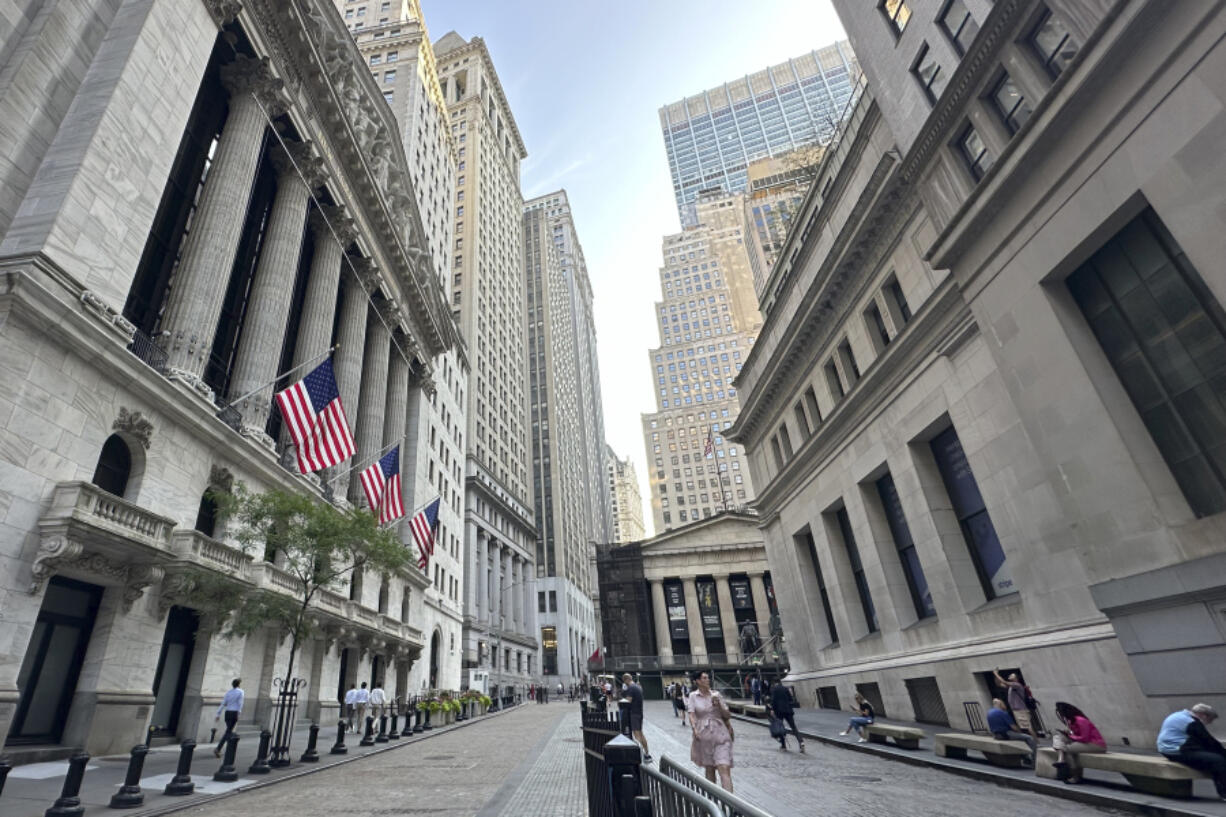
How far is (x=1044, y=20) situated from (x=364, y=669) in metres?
40.3

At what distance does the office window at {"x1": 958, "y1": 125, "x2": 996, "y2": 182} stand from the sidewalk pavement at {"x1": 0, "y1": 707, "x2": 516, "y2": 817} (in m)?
23.7

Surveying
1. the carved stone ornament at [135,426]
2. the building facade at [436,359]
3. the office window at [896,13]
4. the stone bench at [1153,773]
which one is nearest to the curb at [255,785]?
the carved stone ornament at [135,426]

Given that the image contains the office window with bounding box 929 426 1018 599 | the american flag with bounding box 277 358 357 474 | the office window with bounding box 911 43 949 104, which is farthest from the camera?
the office window with bounding box 911 43 949 104

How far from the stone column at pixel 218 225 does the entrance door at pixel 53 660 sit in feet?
25.4

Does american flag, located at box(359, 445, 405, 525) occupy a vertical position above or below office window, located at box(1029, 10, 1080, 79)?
below

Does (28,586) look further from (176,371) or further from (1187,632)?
(1187,632)

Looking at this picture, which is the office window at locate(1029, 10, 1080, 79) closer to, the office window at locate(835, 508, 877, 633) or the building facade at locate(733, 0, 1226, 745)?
the building facade at locate(733, 0, 1226, 745)

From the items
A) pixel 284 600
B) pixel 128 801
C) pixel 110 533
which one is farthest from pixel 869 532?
pixel 110 533

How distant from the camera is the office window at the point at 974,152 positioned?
54.7ft

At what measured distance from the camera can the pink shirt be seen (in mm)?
10523

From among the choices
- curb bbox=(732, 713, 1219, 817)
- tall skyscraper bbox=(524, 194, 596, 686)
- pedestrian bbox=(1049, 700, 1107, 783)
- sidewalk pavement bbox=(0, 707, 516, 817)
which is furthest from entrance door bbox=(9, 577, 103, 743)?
tall skyscraper bbox=(524, 194, 596, 686)

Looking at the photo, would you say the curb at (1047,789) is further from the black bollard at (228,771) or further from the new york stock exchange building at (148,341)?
the new york stock exchange building at (148,341)

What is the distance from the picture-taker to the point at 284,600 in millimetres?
17062

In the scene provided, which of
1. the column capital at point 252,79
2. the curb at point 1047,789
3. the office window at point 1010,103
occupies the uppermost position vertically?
the column capital at point 252,79
